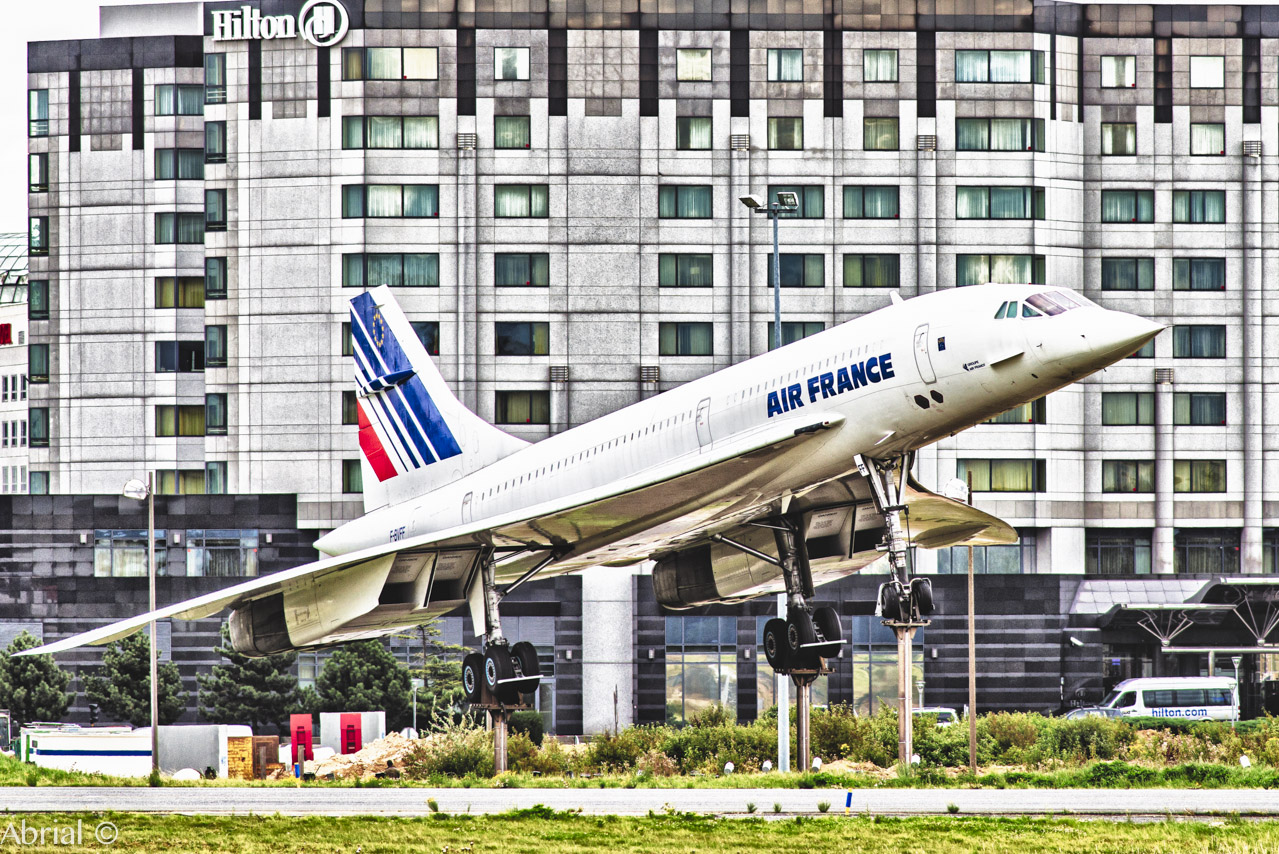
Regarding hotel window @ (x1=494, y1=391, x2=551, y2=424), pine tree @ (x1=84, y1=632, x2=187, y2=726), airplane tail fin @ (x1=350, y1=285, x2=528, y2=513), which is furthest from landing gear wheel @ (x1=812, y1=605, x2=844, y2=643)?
hotel window @ (x1=494, y1=391, x2=551, y2=424)

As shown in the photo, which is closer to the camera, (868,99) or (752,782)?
(752,782)

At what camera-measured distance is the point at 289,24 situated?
259 feet

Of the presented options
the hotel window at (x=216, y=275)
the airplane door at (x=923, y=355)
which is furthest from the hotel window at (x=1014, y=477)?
the airplane door at (x=923, y=355)

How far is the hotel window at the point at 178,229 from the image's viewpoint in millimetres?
83625

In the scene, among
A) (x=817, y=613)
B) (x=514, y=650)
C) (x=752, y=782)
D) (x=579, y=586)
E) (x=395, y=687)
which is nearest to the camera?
(x=817, y=613)

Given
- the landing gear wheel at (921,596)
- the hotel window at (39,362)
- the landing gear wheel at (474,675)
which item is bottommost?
the landing gear wheel at (474,675)

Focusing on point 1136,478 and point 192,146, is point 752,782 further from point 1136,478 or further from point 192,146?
point 192,146

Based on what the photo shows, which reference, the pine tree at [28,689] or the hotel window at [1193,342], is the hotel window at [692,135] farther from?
the pine tree at [28,689]

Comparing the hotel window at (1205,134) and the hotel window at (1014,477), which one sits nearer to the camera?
the hotel window at (1014,477)

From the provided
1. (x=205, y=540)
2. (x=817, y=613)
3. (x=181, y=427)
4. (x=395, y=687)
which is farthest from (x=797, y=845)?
(x=181, y=427)

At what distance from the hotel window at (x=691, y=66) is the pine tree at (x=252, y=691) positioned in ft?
107

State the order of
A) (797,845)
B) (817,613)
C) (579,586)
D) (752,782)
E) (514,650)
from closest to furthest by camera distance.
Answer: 1. (797,845)
2. (817,613)
3. (514,650)
4. (752,782)
5. (579,586)

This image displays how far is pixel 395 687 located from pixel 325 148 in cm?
2646

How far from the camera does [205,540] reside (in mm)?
76562
